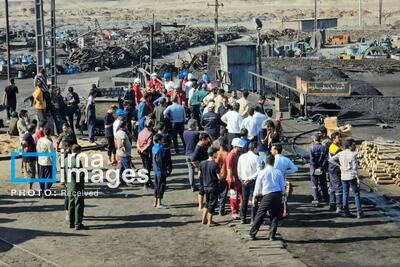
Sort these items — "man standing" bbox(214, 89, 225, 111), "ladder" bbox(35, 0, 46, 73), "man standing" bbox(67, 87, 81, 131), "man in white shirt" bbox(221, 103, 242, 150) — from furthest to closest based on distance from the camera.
Answer: 1. "ladder" bbox(35, 0, 46, 73)
2. "man standing" bbox(67, 87, 81, 131)
3. "man standing" bbox(214, 89, 225, 111)
4. "man in white shirt" bbox(221, 103, 242, 150)

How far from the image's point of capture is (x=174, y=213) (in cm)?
1706

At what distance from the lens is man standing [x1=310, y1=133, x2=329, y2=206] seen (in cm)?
1714

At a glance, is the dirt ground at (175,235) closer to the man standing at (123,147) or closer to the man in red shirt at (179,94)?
the man standing at (123,147)

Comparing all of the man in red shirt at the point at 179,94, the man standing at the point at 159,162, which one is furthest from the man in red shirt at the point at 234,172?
the man in red shirt at the point at 179,94

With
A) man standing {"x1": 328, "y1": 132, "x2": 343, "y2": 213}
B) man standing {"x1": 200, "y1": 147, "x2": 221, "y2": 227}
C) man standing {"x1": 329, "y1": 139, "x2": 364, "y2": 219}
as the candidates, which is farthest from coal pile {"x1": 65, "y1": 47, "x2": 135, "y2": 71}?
man standing {"x1": 200, "y1": 147, "x2": 221, "y2": 227}

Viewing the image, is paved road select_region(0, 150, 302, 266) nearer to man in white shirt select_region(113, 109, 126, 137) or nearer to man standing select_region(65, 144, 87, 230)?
man standing select_region(65, 144, 87, 230)

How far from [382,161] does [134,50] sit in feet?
157

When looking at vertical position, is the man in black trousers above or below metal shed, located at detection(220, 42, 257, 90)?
below

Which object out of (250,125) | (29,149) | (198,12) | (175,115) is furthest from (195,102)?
(198,12)

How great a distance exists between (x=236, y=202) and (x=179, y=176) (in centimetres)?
404

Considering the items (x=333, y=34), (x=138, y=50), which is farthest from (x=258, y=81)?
(x=333, y=34)

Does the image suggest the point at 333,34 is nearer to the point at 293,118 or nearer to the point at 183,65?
the point at 183,65

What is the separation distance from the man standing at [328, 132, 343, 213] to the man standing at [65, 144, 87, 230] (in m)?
4.81

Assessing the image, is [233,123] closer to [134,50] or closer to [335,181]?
[335,181]
